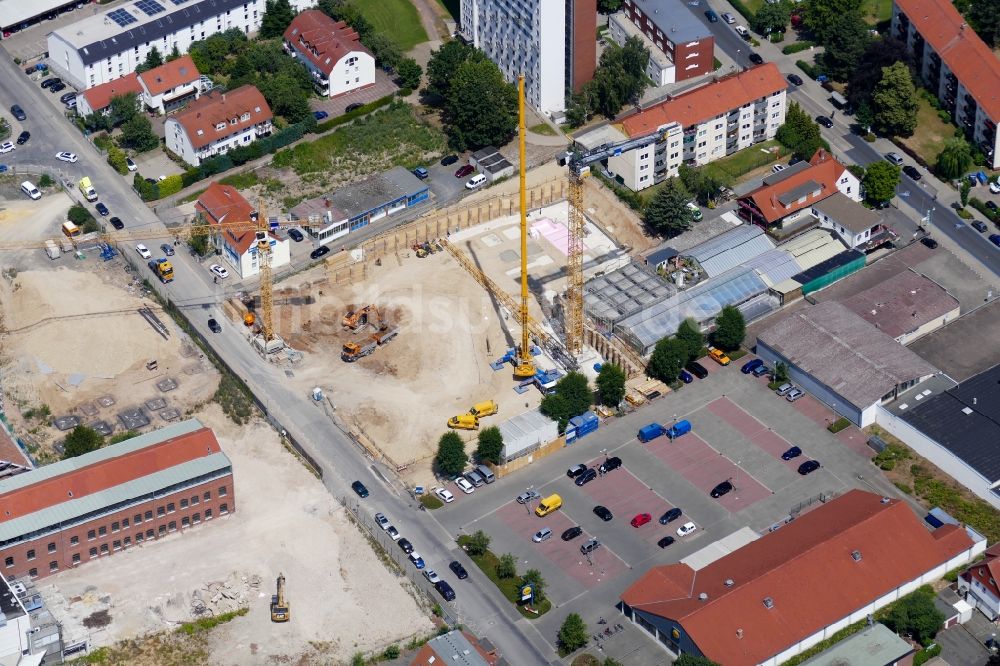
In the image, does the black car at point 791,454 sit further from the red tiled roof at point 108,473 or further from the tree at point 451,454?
the red tiled roof at point 108,473

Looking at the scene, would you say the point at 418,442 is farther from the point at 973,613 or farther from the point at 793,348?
the point at 973,613

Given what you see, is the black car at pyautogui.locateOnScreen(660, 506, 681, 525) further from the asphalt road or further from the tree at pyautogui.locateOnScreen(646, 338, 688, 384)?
the tree at pyautogui.locateOnScreen(646, 338, 688, 384)

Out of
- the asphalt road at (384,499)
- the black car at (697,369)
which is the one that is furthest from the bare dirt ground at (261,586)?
the black car at (697,369)

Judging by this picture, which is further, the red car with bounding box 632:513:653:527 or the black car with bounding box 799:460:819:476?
the black car with bounding box 799:460:819:476

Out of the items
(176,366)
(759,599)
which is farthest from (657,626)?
(176,366)

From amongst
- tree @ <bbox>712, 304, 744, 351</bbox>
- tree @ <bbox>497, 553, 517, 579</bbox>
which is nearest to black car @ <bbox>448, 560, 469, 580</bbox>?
tree @ <bbox>497, 553, 517, 579</bbox>

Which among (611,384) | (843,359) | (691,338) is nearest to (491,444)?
(611,384)

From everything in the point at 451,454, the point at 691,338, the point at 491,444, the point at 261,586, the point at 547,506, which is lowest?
the point at 261,586

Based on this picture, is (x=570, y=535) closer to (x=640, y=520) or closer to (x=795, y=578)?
(x=640, y=520)
